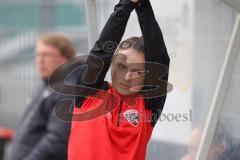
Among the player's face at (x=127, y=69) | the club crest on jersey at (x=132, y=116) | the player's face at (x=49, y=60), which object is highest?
the player's face at (x=127, y=69)

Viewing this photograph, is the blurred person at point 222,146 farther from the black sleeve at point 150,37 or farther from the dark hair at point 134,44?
the dark hair at point 134,44

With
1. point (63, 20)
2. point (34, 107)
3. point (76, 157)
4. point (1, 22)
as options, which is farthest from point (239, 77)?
point (1, 22)

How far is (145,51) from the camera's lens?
2.63m

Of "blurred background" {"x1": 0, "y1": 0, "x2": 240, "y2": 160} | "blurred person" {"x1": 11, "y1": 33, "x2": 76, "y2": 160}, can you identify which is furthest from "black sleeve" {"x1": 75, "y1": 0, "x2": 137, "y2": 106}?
"blurred person" {"x1": 11, "y1": 33, "x2": 76, "y2": 160}

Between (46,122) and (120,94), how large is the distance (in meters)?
1.64

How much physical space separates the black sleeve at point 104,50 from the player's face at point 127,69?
0.04 metres

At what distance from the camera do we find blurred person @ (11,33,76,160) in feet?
13.5

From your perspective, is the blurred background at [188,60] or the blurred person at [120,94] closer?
A: the blurred person at [120,94]

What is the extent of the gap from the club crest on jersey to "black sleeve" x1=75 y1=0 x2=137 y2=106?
0.14 meters

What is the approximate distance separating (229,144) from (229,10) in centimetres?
56

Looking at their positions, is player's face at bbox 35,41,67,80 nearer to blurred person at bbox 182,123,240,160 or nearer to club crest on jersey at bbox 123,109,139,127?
blurred person at bbox 182,123,240,160

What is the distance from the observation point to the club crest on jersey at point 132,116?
103 inches

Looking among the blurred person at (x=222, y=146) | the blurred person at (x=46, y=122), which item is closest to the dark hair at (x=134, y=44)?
the blurred person at (x=222, y=146)

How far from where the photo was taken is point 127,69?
2.64 meters
